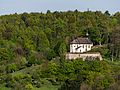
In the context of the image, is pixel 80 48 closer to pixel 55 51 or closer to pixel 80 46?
pixel 80 46

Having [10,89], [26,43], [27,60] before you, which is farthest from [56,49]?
[10,89]

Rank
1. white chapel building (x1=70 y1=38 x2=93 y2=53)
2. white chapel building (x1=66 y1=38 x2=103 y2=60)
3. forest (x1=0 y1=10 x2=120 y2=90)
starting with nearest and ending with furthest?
forest (x1=0 y1=10 x2=120 y2=90), white chapel building (x1=66 y1=38 x2=103 y2=60), white chapel building (x1=70 y1=38 x2=93 y2=53)

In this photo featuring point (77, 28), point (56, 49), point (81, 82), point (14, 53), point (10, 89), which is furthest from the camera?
point (77, 28)

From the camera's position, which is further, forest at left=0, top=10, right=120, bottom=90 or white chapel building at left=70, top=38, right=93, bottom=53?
white chapel building at left=70, top=38, right=93, bottom=53

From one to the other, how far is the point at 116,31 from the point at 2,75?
2051cm

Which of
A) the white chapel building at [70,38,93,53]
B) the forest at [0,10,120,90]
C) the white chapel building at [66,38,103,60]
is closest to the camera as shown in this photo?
the forest at [0,10,120,90]

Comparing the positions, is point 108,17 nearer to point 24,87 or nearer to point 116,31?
point 116,31

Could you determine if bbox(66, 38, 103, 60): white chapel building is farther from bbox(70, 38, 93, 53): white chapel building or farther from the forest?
the forest

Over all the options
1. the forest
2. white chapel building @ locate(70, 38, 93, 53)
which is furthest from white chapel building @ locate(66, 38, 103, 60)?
the forest

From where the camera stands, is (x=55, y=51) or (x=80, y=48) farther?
(x=55, y=51)

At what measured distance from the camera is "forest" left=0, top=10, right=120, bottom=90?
218 ft

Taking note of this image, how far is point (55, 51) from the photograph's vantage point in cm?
8369

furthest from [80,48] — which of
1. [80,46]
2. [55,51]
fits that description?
[55,51]

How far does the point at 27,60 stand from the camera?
8644 cm
